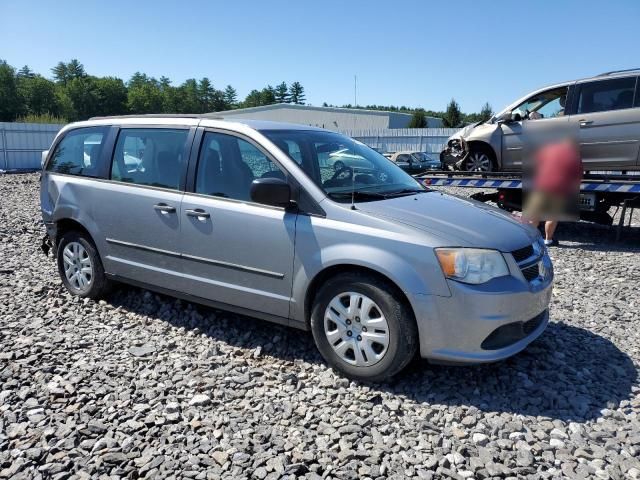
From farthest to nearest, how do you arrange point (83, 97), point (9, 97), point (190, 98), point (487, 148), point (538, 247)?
point (190, 98) → point (83, 97) → point (9, 97) → point (487, 148) → point (538, 247)

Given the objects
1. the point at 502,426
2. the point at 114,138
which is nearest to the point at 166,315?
the point at 114,138

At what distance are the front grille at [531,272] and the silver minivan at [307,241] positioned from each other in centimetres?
2

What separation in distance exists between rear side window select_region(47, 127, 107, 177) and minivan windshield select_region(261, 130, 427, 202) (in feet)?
6.36

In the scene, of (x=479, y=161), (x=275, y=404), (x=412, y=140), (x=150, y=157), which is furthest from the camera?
(x=412, y=140)

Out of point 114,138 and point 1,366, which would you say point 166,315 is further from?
point 114,138

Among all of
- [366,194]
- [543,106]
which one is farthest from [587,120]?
[366,194]

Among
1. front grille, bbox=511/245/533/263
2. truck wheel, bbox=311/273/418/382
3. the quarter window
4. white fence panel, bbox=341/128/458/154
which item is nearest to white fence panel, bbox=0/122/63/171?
white fence panel, bbox=341/128/458/154

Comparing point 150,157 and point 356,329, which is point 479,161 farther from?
point 356,329

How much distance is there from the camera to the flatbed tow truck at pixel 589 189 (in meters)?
7.98

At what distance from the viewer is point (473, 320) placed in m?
3.18

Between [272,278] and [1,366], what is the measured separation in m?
2.10

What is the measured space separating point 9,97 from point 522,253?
105122mm

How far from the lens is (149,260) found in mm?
4527

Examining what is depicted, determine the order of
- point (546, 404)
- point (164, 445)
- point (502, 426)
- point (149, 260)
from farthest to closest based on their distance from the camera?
point (149, 260) → point (546, 404) → point (502, 426) → point (164, 445)
